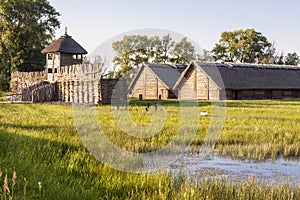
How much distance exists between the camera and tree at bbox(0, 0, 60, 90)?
160ft

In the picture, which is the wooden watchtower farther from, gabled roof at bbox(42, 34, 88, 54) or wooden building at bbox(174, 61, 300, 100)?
wooden building at bbox(174, 61, 300, 100)

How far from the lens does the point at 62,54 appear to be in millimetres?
36906

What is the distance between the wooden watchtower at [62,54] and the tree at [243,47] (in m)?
41.5

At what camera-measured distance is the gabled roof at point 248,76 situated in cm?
4269

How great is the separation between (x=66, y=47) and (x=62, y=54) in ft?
2.45

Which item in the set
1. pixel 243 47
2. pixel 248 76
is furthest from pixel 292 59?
pixel 248 76

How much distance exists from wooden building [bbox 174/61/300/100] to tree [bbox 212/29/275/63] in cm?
2382

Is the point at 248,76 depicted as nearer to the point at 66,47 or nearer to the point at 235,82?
the point at 235,82

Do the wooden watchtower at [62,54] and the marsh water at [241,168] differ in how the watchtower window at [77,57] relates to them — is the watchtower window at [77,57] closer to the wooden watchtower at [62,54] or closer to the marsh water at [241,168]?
the wooden watchtower at [62,54]

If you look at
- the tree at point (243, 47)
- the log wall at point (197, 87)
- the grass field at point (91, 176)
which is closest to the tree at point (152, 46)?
the grass field at point (91, 176)

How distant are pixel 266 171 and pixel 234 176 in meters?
0.89

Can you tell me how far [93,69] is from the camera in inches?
1097

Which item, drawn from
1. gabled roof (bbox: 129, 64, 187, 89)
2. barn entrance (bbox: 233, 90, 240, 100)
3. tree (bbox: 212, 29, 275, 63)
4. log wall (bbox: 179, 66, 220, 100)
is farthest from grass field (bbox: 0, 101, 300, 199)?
tree (bbox: 212, 29, 275, 63)

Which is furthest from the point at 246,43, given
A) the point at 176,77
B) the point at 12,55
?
the point at 12,55
